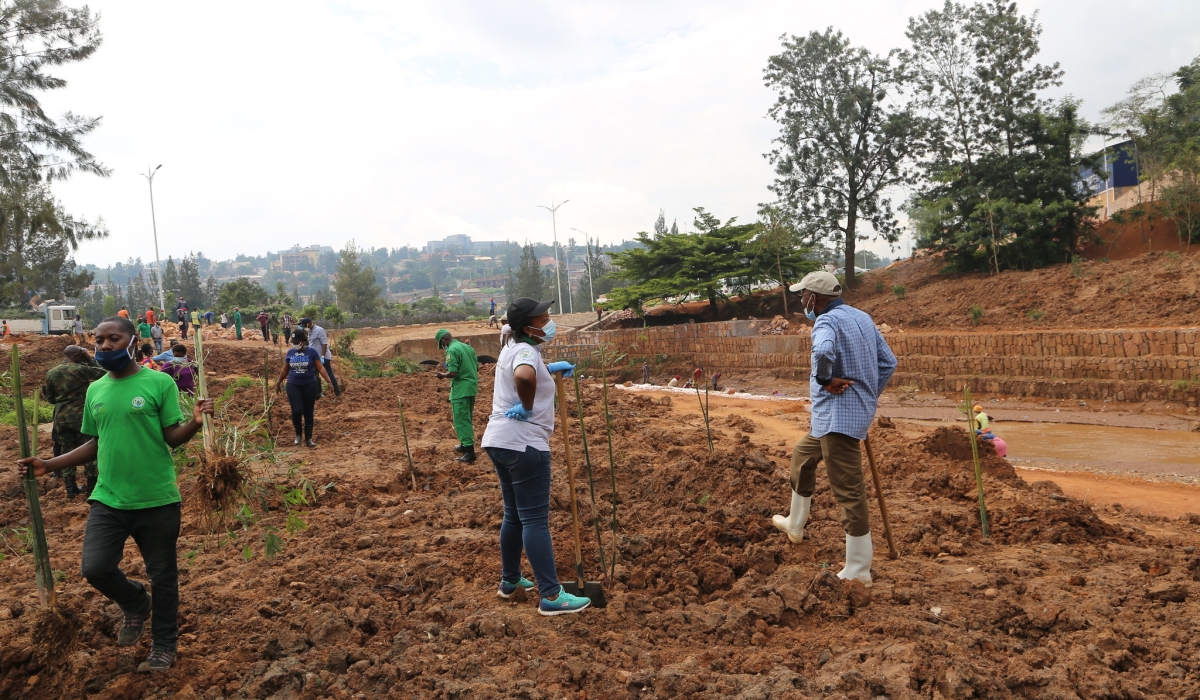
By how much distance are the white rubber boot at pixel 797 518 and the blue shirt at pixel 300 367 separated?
233 inches

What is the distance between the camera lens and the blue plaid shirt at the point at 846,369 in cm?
382

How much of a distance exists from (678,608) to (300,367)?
6033mm

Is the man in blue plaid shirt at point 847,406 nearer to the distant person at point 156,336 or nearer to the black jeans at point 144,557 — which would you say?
the black jeans at point 144,557

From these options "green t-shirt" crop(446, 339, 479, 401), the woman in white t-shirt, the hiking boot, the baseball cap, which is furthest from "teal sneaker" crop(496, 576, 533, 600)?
"green t-shirt" crop(446, 339, 479, 401)

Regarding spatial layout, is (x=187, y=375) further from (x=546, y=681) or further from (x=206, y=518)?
(x=546, y=681)

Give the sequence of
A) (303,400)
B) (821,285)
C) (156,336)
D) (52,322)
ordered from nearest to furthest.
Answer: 1. (821,285)
2. (303,400)
3. (156,336)
4. (52,322)

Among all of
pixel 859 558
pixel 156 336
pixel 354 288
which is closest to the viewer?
pixel 859 558

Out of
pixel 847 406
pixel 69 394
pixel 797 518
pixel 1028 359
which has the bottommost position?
pixel 1028 359

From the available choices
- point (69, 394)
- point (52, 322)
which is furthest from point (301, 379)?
point (52, 322)

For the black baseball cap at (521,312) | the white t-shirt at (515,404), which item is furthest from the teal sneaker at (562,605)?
the black baseball cap at (521,312)

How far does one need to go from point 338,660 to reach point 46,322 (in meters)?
34.6

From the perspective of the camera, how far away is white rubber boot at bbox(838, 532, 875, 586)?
3.86 m

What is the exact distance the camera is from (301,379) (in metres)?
8.50

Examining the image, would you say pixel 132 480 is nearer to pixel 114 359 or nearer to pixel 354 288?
pixel 114 359
